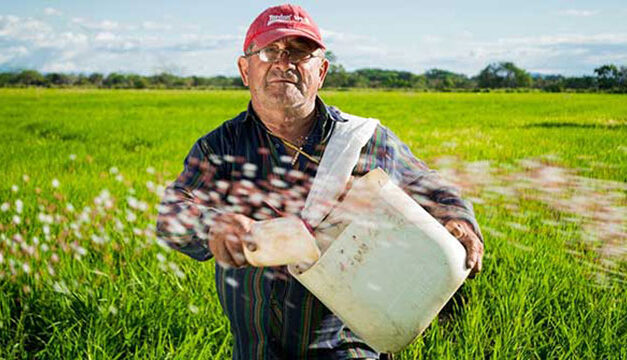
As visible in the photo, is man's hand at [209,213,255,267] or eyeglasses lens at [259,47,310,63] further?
eyeglasses lens at [259,47,310,63]

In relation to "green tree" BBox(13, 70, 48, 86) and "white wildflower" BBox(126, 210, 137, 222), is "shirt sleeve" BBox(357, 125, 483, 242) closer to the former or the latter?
"white wildflower" BBox(126, 210, 137, 222)

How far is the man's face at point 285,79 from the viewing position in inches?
61.8

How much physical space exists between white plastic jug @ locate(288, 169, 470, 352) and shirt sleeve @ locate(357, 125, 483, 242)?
0.87 feet

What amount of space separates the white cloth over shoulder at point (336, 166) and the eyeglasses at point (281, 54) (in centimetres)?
21

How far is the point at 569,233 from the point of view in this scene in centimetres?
329

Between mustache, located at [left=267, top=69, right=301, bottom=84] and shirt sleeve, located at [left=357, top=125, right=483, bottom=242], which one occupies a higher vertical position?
mustache, located at [left=267, top=69, right=301, bottom=84]

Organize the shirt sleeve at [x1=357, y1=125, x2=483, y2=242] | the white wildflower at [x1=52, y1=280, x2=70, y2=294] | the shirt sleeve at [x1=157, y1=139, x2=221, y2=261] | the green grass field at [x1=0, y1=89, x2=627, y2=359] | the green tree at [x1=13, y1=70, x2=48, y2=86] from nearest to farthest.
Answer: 1. the shirt sleeve at [x1=157, y1=139, x2=221, y2=261]
2. the shirt sleeve at [x1=357, y1=125, x2=483, y2=242]
3. the green grass field at [x1=0, y1=89, x2=627, y2=359]
4. the white wildflower at [x1=52, y1=280, x2=70, y2=294]
5. the green tree at [x1=13, y1=70, x2=48, y2=86]

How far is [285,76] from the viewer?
5.15 feet

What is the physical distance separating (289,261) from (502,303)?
1.32 meters

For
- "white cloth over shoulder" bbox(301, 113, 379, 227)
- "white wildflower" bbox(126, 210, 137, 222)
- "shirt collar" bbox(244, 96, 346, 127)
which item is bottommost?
"white wildflower" bbox(126, 210, 137, 222)

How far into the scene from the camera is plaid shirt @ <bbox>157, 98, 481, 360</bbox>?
1.56 m

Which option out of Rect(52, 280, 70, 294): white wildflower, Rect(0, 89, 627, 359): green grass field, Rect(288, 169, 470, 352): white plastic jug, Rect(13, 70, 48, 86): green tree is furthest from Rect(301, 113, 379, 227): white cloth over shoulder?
Rect(13, 70, 48, 86): green tree

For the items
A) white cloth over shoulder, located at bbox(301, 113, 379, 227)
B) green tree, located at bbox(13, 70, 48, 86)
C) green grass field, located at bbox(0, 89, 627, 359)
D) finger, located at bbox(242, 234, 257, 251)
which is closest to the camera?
finger, located at bbox(242, 234, 257, 251)

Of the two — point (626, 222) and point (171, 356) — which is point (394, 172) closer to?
point (171, 356)
